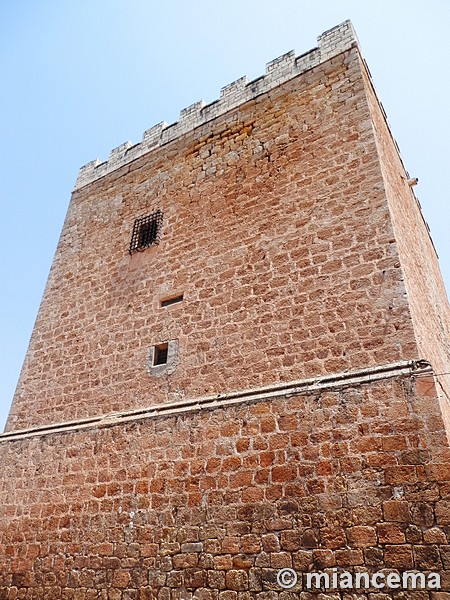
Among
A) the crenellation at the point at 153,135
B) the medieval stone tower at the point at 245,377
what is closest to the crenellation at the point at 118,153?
the crenellation at the point at 153,135

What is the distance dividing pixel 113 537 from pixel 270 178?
A: 443cm

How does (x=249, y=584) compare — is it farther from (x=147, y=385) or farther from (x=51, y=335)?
(x=51, y=335)

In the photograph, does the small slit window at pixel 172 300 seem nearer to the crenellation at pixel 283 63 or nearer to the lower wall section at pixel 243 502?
the lower wall section at pixel 243 502

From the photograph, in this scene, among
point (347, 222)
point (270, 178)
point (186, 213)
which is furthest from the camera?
point (186, 213)

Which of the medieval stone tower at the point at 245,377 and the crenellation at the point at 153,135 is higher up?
the crenellation at the point at 153,135

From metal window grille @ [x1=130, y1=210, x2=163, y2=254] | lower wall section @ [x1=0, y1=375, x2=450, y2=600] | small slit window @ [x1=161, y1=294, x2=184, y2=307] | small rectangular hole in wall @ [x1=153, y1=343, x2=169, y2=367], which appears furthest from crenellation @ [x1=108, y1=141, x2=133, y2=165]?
lower wall section @ [x1=0, y1=375, x2=450, y2=600]

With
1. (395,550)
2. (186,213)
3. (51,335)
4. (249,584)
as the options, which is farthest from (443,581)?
(51,335)

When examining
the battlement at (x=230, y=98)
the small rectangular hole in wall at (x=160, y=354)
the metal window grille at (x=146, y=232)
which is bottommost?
the small rectangular hole in wall at (x=160, y=354)

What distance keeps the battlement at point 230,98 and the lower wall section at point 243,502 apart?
15.3ft

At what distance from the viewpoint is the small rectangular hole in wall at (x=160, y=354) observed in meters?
5.42

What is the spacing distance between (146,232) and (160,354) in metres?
2.15

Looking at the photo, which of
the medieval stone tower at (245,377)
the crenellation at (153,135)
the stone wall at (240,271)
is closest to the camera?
the medieval stone tower at (245,377)

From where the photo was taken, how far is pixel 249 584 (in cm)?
351

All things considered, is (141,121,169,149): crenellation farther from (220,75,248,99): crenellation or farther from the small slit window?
the small slit window
